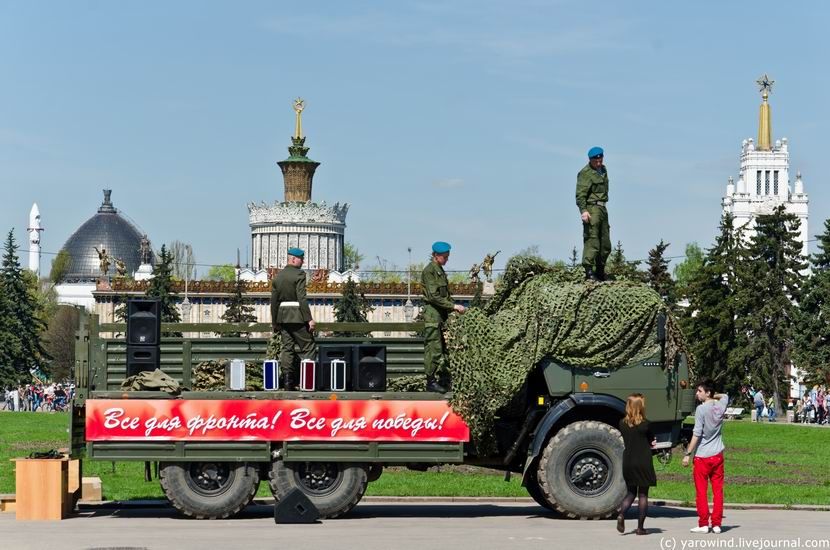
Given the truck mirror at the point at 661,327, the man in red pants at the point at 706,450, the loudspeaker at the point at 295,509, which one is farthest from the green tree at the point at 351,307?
the man in red pants at the point at 706,450

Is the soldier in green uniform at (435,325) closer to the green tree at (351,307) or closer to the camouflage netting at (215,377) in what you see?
the camouflage netting at (215,377)

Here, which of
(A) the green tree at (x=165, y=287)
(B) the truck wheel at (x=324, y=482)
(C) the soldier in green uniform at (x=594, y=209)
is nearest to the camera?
(B) the truck wheel at (x=324, y=482)

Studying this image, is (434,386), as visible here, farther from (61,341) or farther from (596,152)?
(61,341)

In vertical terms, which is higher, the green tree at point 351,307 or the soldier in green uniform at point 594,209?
the green tree at point 351,307

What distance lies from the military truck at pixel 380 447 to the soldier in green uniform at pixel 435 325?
306mm

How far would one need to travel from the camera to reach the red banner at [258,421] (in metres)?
20.8

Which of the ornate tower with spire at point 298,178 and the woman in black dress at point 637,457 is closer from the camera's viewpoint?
the woman in black dress at point 637,457

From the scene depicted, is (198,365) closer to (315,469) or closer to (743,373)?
(315,469)

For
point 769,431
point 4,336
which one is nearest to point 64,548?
point 769,431

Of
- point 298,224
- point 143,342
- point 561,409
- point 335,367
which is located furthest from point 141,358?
point 298,224

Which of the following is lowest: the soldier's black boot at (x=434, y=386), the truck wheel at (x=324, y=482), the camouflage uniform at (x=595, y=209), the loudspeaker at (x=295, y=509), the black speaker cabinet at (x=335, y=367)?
the loudspeaker at (x=295, y=509)

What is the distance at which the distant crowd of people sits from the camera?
3172 inches

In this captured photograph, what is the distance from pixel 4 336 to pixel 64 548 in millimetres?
81896

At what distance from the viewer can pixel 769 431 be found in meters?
55.6
